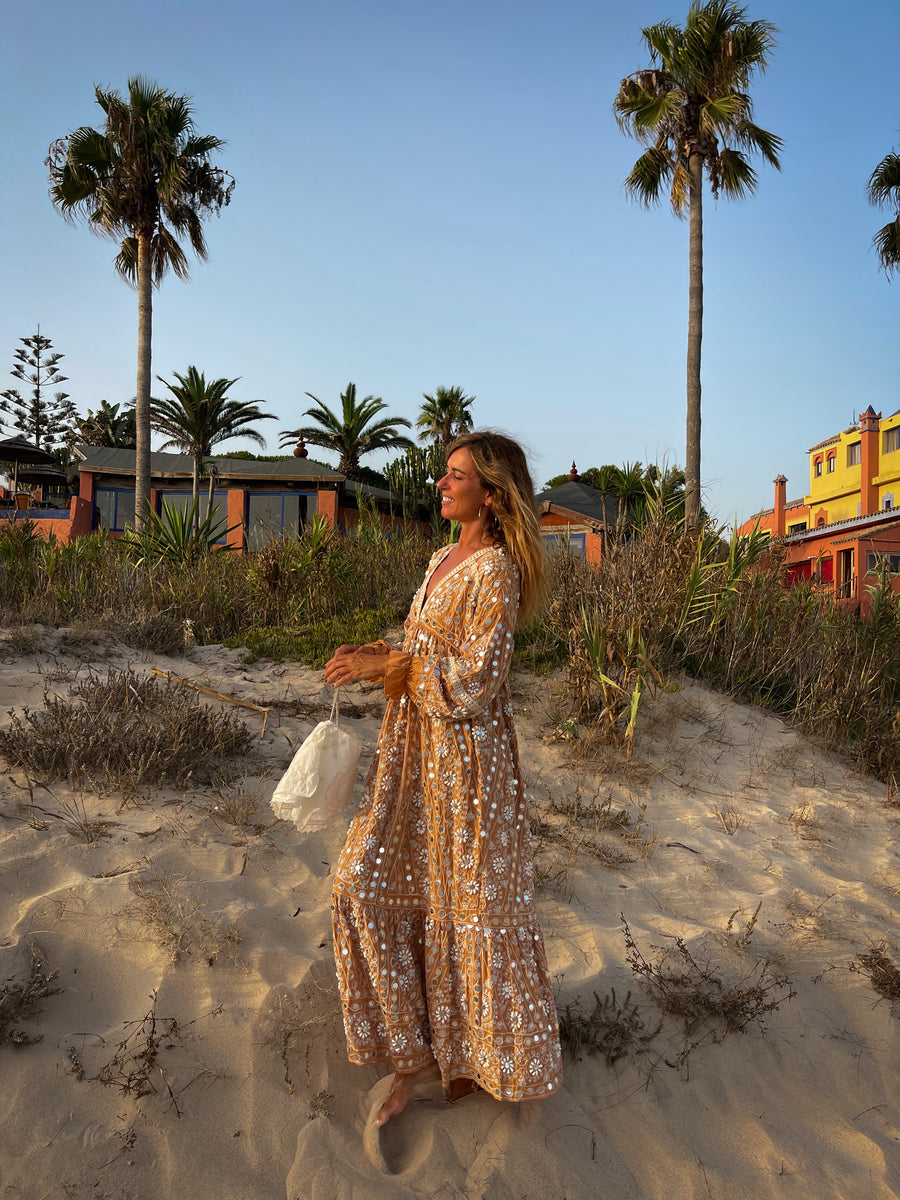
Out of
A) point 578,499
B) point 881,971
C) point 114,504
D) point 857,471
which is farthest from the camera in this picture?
point 857,471

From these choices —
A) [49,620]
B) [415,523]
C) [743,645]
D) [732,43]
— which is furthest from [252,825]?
[732,43]

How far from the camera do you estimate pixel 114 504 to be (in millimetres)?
22234

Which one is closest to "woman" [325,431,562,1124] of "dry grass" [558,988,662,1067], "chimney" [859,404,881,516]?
"dry grass" [558,988,662,1067]

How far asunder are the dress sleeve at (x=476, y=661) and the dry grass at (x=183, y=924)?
1.29 meters

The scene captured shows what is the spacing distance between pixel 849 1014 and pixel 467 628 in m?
2.12

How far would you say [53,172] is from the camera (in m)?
14.5

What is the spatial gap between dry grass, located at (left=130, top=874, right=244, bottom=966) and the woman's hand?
119 centimetres

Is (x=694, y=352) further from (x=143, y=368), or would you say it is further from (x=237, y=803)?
(x=237, y=803)

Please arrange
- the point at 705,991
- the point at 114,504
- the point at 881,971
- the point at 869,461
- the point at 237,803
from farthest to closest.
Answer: the point at 869,461 → the point at 114,504 → the point at 237,803 → the point at 881,971 → the point at 705,991

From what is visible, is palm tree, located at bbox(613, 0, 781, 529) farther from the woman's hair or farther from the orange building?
the woman's hair

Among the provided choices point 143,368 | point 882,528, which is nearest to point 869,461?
point 882,528

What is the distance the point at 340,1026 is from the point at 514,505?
173 centimetres

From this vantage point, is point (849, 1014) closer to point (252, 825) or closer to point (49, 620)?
point (252, 825)

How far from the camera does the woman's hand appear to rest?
2.03m
